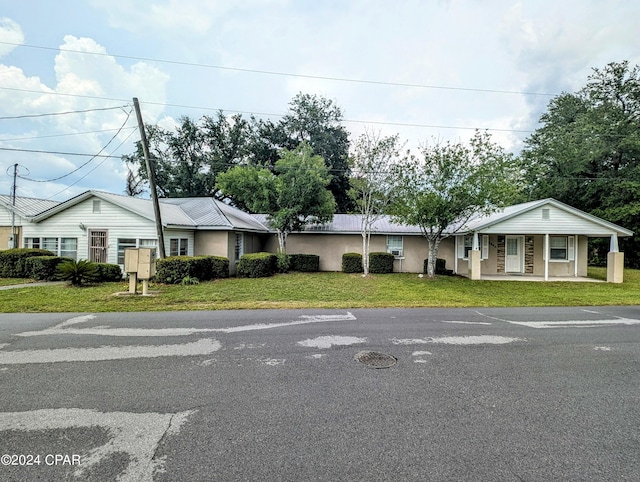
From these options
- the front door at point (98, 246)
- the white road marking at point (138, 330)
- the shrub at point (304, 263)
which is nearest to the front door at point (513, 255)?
the shrub at point (304, 263)

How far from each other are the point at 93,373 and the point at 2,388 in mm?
874

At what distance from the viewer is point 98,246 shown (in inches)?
608

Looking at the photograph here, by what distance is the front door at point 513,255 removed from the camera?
17703 millimetres

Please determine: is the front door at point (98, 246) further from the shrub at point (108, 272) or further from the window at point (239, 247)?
the window at point (239, 247)

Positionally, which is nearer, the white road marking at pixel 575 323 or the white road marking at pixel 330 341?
the white road marking at pixel 330 341

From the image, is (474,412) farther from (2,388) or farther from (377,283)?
(377,283)

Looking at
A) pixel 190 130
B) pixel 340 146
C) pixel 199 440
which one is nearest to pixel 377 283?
pixel 199 440

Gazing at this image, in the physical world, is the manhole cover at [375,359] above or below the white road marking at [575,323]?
below

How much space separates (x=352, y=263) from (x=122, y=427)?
15482 millimetres

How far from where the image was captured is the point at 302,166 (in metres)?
17.2

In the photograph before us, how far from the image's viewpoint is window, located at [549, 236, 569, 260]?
17219 millimetres

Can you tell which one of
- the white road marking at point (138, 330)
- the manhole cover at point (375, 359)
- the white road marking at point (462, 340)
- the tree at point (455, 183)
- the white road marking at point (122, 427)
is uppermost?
the tree at point (455, 183)

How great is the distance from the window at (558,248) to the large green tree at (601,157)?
34.2ft

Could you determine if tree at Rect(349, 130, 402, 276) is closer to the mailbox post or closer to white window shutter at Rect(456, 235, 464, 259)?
white window shutter at Rect(456, 235, 464, 259)
